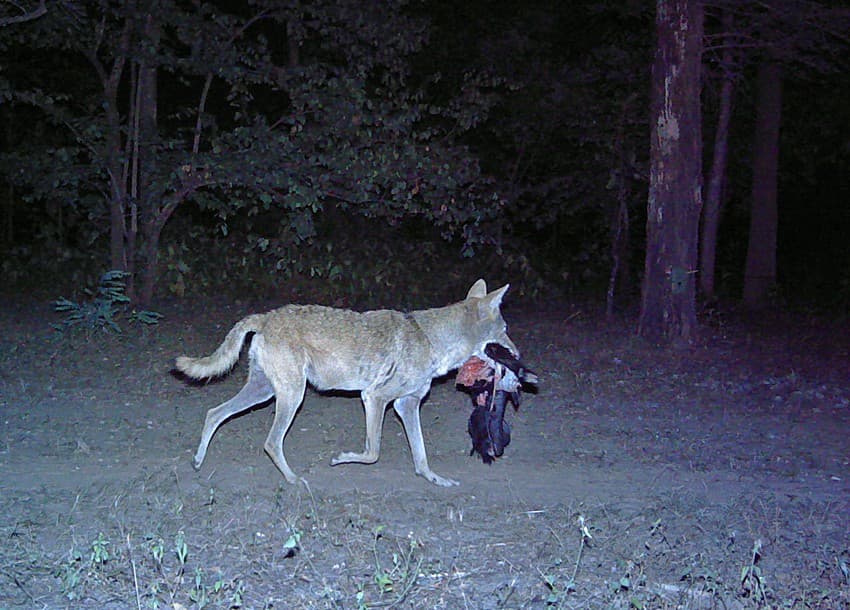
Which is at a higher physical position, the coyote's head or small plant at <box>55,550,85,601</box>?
the coyote's head

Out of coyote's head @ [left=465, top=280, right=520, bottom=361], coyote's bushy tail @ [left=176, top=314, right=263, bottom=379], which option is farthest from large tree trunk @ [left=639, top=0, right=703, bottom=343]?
coyote's bushy tail @ [left=176, top=314, right=263, bottom=379]

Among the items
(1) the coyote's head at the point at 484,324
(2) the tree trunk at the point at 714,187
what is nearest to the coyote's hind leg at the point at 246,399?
(1) the coyote's head at the point at 484,324

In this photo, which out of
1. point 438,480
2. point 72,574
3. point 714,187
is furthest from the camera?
point 714,187

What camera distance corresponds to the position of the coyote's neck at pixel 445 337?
8625mm

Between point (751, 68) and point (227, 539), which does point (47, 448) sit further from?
point (751, 68)

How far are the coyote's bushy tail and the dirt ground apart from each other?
89cm

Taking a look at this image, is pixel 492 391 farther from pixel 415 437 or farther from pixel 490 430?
pixel 415 437

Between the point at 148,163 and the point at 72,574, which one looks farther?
the point at 148,163

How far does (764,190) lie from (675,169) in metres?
8.54

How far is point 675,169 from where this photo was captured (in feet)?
47.1

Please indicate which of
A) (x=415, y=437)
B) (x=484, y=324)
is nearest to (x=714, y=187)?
(x=484, y=324)

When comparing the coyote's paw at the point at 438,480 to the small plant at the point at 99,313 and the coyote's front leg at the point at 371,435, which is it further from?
the small plant at the point at 99,313

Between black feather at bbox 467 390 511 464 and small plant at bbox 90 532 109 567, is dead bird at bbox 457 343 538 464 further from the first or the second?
small plant at bbox 90 532 109 567

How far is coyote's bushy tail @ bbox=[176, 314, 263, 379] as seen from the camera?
316 inches
